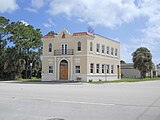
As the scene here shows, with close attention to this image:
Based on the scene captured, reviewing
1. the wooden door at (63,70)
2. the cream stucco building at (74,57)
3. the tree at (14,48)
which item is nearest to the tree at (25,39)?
the tree at (14,48)

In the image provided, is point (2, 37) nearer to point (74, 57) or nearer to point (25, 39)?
point (25, 39)

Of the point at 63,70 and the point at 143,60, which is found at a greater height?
the point at 143,60

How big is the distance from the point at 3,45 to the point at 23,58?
4.50 metres

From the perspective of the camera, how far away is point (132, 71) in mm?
88438

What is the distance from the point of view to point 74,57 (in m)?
42.8

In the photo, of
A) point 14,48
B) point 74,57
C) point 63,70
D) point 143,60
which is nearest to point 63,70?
point 63,70

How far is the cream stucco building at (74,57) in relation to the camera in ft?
138

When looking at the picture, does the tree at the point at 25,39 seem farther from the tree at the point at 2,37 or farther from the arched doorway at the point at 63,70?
the arched doorway at the point at 63,70

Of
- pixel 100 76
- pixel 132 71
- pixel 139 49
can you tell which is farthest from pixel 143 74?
pixel 100 76

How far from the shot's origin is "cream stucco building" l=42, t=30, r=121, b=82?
138 feet

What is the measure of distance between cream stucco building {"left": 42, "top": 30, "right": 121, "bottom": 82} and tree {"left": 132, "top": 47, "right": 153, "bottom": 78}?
26.4 metres

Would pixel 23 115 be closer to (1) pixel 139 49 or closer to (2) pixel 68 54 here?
(2) pixel 68 54

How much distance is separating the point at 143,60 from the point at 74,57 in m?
33.1

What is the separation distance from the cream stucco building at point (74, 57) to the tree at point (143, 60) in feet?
86.5
